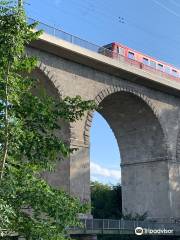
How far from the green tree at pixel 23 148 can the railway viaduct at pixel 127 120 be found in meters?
17.2

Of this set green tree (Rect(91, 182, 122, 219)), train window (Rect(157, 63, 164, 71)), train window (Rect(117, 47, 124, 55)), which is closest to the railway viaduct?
train window (Rect(117, 47, 124, 55))

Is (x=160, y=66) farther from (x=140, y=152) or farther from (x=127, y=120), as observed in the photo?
(x=140, y=152)

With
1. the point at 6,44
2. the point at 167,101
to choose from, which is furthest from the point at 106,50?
the point at 6,44

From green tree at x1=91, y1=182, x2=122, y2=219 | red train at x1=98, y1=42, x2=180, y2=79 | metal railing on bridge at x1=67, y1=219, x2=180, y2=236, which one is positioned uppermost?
red train at x1=98, y1=42, x2=180, y2=79

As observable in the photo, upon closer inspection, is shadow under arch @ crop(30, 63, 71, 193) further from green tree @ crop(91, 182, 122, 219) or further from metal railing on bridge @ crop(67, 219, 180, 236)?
green tree @ crop(91, 182, 122, 219)

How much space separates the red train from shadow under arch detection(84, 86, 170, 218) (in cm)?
286

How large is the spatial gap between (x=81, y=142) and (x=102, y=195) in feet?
87.0

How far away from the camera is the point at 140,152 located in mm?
39969

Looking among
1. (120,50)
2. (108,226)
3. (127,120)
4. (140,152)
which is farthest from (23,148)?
(140,152)

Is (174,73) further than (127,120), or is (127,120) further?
(174,73)

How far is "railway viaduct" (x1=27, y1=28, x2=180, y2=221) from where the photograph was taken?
29156 mm

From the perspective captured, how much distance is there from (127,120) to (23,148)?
2908 centimetres

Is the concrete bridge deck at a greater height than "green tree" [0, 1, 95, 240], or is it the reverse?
the concrete bridge deck

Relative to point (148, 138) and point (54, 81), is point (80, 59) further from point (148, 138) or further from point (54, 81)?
point (148, 138)
